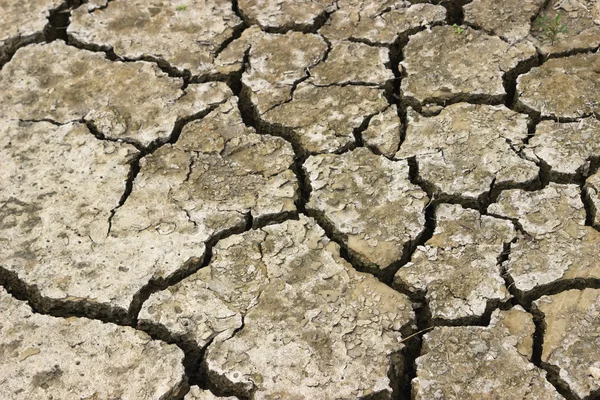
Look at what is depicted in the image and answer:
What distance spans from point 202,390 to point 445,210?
106 centimetres

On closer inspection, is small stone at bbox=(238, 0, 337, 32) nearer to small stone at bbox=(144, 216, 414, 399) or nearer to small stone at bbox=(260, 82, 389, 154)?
small stone at bbox=(260, 82, 389, 154)

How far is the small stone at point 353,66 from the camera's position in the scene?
9.96 ft

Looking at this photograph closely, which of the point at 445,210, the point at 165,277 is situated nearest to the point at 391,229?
the point at 445,210

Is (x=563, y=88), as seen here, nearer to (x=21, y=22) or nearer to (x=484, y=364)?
(x=484, y=364)

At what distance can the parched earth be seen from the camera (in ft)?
6.96

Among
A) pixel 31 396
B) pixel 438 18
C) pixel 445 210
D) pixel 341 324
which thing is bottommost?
pixel 31 396

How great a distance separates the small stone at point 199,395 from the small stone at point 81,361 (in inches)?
1.1

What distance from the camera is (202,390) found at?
2.09 m

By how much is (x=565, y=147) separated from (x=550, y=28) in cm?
76

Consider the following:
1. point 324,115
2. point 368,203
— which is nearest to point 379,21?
point 324,115

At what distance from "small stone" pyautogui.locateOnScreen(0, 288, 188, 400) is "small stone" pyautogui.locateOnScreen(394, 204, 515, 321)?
0.82m

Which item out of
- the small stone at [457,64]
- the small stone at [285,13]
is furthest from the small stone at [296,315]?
the small stone at [285,13]

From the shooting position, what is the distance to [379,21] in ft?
10.9

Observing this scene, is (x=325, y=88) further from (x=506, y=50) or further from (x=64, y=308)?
(x=64, y=308)
